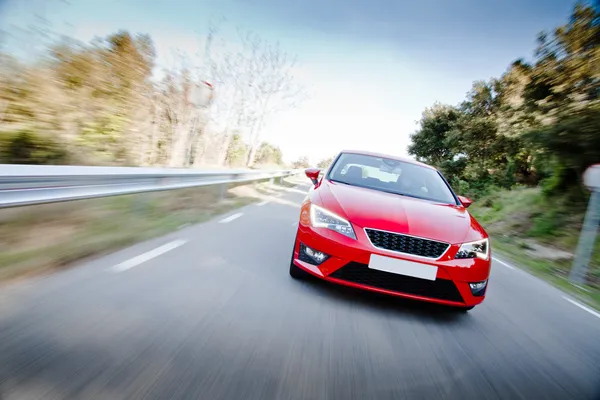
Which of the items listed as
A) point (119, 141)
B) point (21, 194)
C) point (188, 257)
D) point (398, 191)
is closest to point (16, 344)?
point (21, 194)

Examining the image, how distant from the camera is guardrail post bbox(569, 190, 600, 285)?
5.65 m

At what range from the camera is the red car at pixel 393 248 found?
2799mm

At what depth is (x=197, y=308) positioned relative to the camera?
262 cm

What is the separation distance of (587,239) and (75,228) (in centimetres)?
736

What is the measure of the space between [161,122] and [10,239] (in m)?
8.76

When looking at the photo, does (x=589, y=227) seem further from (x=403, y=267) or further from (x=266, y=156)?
(x=266, y=156)

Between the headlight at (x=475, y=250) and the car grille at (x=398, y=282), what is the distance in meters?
0.28

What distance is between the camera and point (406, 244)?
9.23ft

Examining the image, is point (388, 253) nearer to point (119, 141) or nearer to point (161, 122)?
point (119, 141)

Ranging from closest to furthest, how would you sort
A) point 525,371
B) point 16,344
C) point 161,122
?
point 16,344
point 525,371
point 161,122

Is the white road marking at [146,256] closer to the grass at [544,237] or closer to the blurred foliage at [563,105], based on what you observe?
the grass at [544,237]

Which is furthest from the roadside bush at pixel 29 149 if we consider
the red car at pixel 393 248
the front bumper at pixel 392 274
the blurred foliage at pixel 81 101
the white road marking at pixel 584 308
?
the white road marking at pixel 584 308

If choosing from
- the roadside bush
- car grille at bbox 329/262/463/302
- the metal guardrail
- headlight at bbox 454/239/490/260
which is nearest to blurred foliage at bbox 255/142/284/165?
the metal guardrail

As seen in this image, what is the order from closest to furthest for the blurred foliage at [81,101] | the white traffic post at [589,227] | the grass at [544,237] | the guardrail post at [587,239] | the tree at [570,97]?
the blurred foliage at [81,101] < the white traffic post at [589,227] < the guardrail post at [587,239] < the grass at [544,237] < the tree at [570,97]
